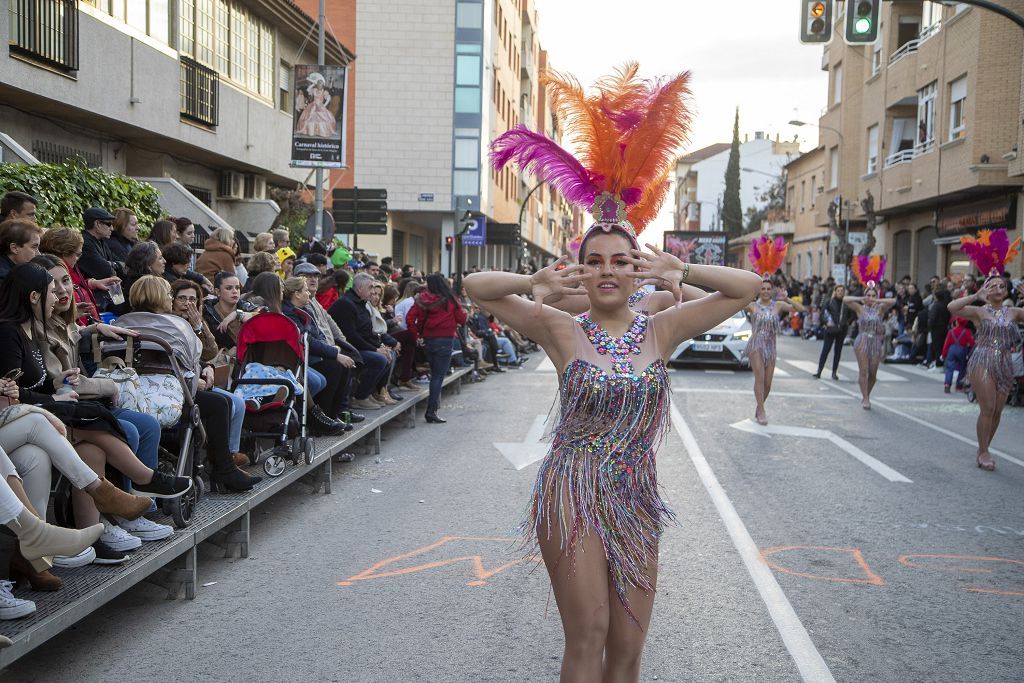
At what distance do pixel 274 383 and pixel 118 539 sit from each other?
2858mm

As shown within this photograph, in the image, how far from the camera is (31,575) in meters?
4.72

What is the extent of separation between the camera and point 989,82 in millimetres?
27141

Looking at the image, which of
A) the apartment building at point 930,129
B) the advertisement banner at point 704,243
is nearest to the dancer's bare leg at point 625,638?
the apartment building at point 930,129

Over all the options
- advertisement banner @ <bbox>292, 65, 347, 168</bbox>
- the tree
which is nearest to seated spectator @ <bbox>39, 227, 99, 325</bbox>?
advertisement banner @ <bbox>292, 65, 347, 168</bbox>

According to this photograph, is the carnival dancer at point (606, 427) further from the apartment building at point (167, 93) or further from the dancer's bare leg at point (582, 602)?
the apartment building at point (167, 93)

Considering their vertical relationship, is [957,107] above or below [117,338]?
above

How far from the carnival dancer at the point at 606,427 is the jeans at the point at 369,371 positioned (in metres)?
8.21

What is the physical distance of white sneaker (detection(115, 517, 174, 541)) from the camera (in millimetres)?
5656

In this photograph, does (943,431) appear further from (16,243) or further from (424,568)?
(16,243)

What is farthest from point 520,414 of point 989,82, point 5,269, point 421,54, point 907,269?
point 421,54

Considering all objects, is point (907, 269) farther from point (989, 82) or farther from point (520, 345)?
point (520, 345)

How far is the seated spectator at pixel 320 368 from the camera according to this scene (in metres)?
9.49

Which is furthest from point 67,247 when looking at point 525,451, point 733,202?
point 733,202

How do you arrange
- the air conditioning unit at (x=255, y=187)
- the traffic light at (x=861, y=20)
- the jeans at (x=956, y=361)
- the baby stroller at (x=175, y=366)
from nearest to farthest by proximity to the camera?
1. the baby stroller at (x=175, y=366)
2. the traffic light at (x=861, y=20)
3. the jeans at (x=956, y=361)
4. the air conditioning unit at (x=255, y=187)
